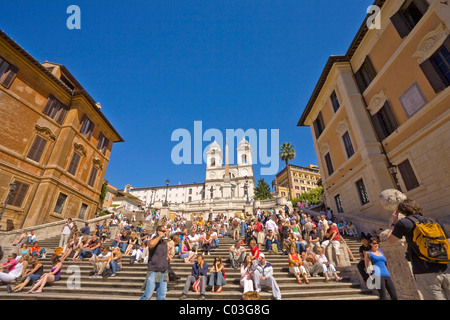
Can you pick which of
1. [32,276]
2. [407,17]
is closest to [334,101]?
[407,17]

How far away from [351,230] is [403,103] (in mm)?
8557

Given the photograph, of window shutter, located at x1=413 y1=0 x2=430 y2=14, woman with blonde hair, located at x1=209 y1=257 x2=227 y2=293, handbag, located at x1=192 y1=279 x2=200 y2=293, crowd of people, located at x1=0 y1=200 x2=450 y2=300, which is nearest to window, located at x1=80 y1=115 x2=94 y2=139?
crowd of people, located at x1=0 y1=200 x2=450 y2=300

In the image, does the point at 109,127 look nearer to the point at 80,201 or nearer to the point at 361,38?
the point at 80,201

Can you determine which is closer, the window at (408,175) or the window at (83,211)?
the window at (408,175)

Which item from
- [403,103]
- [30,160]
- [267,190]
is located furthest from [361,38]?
[267,190]

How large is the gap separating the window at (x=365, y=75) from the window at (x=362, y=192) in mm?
7357

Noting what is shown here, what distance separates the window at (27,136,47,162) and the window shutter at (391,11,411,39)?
27755mm

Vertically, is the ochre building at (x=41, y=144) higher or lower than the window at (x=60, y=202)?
higher

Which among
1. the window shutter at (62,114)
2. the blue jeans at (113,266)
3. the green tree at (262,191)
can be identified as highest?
the green tree at (262,191)

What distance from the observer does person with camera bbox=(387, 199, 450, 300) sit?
250cm

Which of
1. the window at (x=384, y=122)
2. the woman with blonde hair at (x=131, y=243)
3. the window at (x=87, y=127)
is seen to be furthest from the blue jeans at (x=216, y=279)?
the window at (x=87, y=127)

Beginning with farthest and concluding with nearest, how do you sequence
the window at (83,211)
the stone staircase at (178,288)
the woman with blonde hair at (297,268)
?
the window at (83,211), the woman with blonde hair at (297,268), the stone staircase at (178,288)

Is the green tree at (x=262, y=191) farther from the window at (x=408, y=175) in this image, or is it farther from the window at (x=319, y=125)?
the window at (x=408, y=175)

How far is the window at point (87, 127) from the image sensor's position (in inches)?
821
